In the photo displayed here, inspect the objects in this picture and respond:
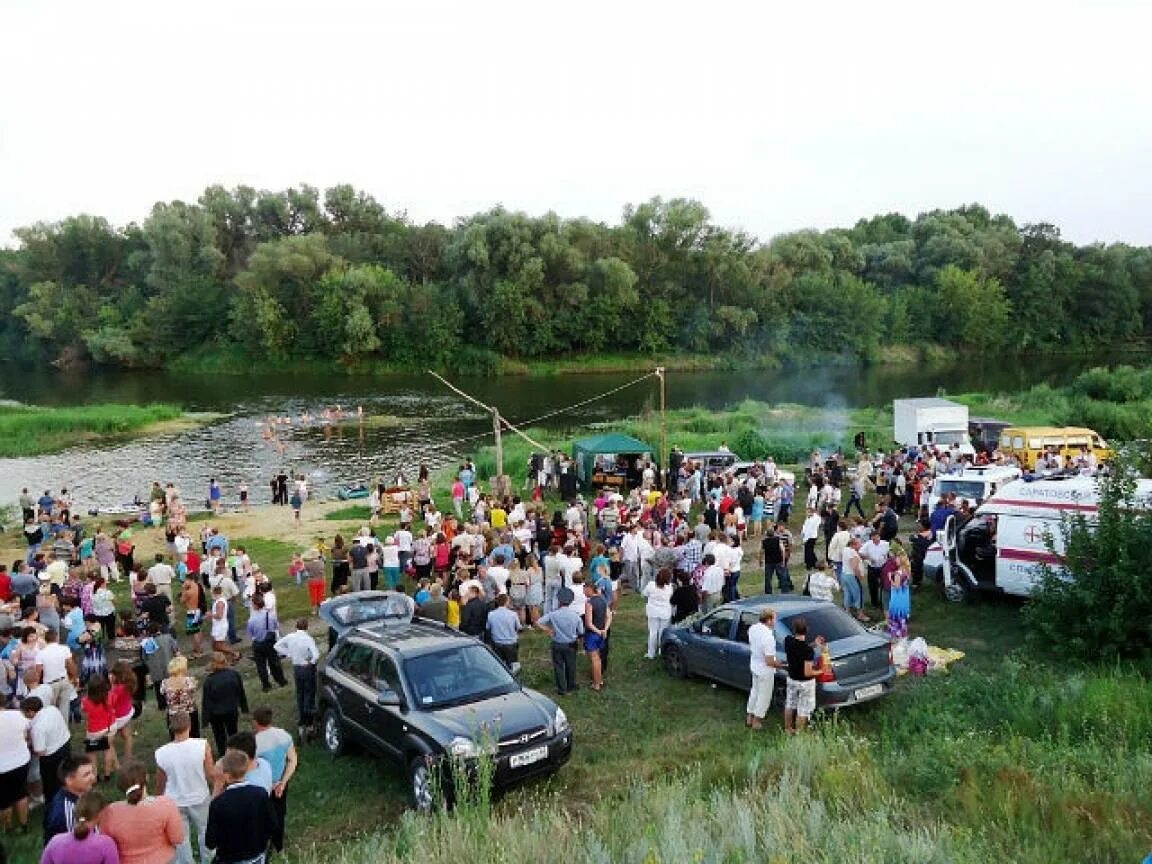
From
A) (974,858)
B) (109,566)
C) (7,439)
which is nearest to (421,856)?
(974,858)

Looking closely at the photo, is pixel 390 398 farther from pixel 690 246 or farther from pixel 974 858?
pixel 974 858

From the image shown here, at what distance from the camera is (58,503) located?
26.0 m

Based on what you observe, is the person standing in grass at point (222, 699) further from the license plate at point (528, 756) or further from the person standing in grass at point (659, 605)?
the person standing in grass at point (659, 605)

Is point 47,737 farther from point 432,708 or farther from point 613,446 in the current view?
point 613,446

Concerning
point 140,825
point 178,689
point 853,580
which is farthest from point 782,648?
point 140,825

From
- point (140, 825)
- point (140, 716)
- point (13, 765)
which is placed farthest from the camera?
point (140, 716)

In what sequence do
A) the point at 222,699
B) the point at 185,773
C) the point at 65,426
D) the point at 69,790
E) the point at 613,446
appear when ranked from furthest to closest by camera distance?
1. the point at 65,426
2. the point at 613,446
3. the point at 222,699
4. the point at 185,773
5. the point at 69,790

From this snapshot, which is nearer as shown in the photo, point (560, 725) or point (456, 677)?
point (560, 725)

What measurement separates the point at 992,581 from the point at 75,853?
1300 centimetres

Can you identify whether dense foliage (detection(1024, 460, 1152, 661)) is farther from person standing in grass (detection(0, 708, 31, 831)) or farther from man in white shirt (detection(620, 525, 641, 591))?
person standing in grass (detection(0, 708, 31, 831))

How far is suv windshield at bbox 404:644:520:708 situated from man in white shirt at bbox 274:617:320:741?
1.90 meters

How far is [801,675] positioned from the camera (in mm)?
9859

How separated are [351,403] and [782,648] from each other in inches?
2012

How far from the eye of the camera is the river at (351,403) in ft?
122
